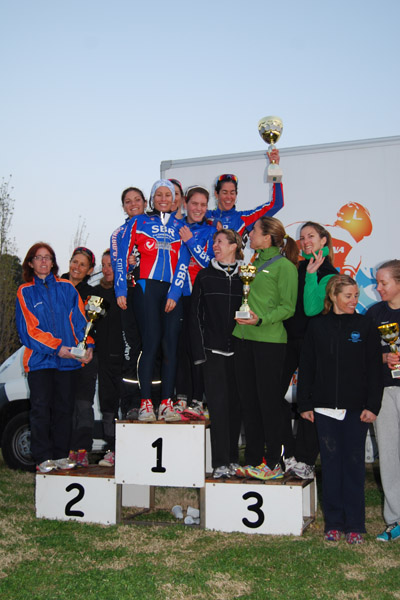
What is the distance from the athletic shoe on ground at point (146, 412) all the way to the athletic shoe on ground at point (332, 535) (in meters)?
1.45

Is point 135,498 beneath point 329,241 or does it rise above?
beneath

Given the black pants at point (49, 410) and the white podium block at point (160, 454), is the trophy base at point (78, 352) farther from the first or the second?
the white podium block at point (160, 454)

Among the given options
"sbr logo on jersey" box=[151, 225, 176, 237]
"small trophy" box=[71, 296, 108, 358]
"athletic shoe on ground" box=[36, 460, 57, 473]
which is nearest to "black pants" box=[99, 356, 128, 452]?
"small trophy" box=[71, 296, 108, 358]

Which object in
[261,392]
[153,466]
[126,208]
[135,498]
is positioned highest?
[126,208]

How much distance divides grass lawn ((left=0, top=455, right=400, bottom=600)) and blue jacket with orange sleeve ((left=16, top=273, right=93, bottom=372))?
1.23 metres

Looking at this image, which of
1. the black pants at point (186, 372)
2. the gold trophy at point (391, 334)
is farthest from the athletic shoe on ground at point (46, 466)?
the gold trophy at point (391, 334)

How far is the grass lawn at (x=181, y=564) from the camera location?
3.08 m

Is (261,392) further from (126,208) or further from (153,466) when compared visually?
(126,208)

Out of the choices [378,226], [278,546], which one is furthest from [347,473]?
[378,226]

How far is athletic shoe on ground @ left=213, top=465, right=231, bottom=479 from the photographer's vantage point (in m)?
4.36

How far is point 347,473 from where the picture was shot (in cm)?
399

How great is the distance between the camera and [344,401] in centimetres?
397

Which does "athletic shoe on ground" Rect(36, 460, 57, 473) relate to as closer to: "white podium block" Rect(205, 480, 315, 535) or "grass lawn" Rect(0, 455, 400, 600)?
"grass lawn" Rect(0, 455, 400, 600)

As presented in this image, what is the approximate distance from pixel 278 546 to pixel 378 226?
3137mm
